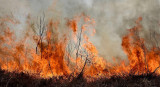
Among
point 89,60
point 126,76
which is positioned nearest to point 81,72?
point 89,60

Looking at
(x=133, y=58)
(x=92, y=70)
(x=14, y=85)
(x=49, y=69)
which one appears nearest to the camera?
(x=14, y=85)

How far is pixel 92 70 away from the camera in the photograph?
1814cm

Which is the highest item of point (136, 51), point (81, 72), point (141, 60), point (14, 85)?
point (14, 85)

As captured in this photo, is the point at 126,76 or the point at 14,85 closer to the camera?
the point at 14,85

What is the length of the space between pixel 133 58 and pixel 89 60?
49.1 ft

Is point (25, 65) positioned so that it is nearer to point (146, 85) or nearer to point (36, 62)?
point (36, 62)

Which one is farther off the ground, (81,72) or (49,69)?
(81,72)

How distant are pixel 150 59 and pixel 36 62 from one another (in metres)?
22.0

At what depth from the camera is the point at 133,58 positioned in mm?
23969

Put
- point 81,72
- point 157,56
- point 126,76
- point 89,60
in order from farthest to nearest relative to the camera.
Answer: point 157,56 → point 89,60 → point 81,72 → point 126,76

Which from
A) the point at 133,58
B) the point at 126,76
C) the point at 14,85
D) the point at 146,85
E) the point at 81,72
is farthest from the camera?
the point at 133,58

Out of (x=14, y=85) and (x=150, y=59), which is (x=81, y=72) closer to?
(x=14, y=85)

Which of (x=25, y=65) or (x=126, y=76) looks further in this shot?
(x=25, y=65)

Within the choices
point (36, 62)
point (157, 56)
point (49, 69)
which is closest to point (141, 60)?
point (157, 56)
